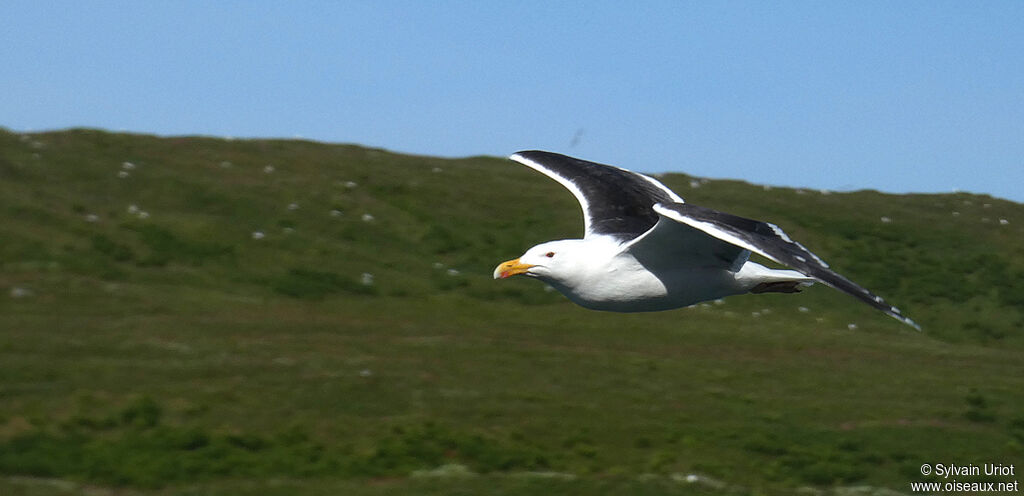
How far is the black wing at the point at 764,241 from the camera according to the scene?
33.9 feet

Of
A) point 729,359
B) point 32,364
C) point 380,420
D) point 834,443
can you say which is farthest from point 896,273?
point 32,364

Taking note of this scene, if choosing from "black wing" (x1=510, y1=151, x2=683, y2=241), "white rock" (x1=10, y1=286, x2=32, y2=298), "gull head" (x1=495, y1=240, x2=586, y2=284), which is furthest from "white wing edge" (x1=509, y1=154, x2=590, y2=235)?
"white rock" (x1=10, y1=286, x2=32, y2=298)

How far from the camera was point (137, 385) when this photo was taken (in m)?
21.7

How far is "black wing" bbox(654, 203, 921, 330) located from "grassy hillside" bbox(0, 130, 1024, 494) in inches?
299

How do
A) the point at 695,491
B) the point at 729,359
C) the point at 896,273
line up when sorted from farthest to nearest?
the point at 896,273
the point at 729,359
the point at 695,491

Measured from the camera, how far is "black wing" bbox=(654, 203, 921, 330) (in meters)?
10.3

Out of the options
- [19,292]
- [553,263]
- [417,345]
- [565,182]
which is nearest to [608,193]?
[565,182]

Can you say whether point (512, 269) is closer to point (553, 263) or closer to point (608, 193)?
point (553, 263)

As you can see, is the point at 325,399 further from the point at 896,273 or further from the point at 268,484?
the point at 896,273

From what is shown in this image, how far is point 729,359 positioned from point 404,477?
13.6 metres

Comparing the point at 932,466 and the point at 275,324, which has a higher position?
the point at 275,324

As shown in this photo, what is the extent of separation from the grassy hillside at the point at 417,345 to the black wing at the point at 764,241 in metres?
7.59

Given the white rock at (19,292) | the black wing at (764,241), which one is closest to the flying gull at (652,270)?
the black wing at (764,241)

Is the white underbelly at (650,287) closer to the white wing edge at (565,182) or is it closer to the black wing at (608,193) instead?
the black wing at (608,193)
